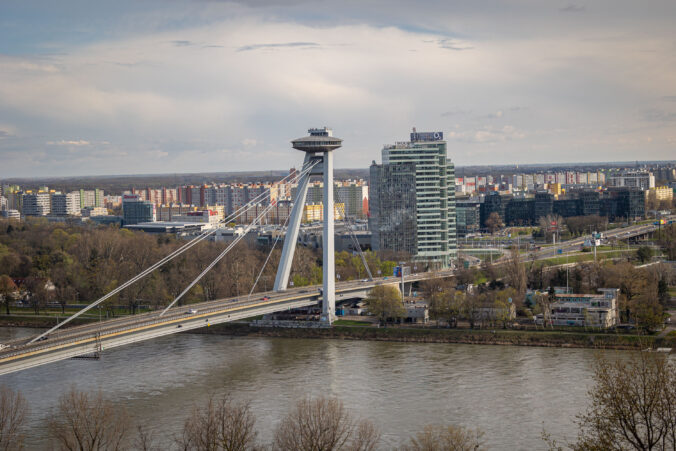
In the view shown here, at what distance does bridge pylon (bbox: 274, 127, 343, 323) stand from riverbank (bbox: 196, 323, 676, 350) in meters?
0.95

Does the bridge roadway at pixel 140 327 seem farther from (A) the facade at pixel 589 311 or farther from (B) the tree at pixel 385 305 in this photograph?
(A) the facade at pixel 589 311

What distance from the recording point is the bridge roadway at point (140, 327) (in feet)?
42.7

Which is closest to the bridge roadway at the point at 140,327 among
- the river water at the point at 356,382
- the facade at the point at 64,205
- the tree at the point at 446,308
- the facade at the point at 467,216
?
the river water at the point at 356,382

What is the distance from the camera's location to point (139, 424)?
12023mm

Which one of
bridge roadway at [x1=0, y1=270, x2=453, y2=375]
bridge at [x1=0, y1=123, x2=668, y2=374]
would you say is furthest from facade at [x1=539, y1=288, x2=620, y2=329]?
bridge roadway at [x1=0, y1=270, x2=453, y2=375]

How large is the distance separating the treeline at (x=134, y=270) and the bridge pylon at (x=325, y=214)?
2.83 m

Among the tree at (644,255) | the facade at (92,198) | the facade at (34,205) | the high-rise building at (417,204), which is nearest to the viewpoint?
the tree at (644,255)

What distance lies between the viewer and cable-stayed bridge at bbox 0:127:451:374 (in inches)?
527

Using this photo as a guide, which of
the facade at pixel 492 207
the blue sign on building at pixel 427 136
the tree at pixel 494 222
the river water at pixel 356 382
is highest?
the blue sign on building at pixel 427 136

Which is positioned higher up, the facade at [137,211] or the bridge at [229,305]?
the facade at [137,211]

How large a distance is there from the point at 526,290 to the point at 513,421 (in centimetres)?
1082

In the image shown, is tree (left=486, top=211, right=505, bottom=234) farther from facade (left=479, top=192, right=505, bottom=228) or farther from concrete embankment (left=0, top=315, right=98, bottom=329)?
concrete embankment (left=0, top=315, right=98, bottom=329)

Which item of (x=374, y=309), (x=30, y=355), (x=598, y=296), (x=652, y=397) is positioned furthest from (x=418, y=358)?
(x=652, y=397)

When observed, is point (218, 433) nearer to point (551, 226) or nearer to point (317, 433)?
point (317, 433)
